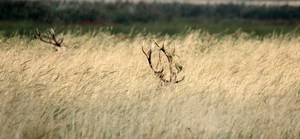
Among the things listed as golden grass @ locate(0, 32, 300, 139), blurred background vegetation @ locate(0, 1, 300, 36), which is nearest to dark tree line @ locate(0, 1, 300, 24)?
blurred background vegetation @ locate(0, 1, 300, 36)

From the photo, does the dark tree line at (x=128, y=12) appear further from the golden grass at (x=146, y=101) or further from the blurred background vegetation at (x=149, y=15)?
the golden grass at (x=146, y=101)

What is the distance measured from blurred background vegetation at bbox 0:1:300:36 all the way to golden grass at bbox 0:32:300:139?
43.9 feet

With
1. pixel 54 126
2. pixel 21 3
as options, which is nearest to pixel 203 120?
pixel 54 126

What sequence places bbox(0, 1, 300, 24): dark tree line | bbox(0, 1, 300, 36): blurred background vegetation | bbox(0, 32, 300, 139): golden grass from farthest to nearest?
bbox(0, 1, 300, 24): dark tree line, bbox(0, 1, 300, 36): blurred background vegetation, bbox(0, 32, 300, 139): golden grass

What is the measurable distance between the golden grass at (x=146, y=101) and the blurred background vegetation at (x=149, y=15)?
13372 mm

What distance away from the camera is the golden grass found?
5.20 meters

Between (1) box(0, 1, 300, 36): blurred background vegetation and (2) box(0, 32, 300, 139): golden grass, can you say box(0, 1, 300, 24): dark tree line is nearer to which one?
(1) box(0, 1, 300, 36): blurred background vegetation

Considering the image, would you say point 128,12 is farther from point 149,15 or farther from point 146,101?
point 146,101

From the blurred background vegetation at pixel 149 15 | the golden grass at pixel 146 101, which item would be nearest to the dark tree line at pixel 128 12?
the blurred background vegetation at pixel 149 15

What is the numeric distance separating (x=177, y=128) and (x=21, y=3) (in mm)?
22171

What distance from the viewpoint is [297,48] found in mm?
11688

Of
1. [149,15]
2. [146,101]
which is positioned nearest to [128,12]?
[149,15]

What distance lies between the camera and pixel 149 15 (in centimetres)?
2739

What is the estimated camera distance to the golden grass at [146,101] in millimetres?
5199
